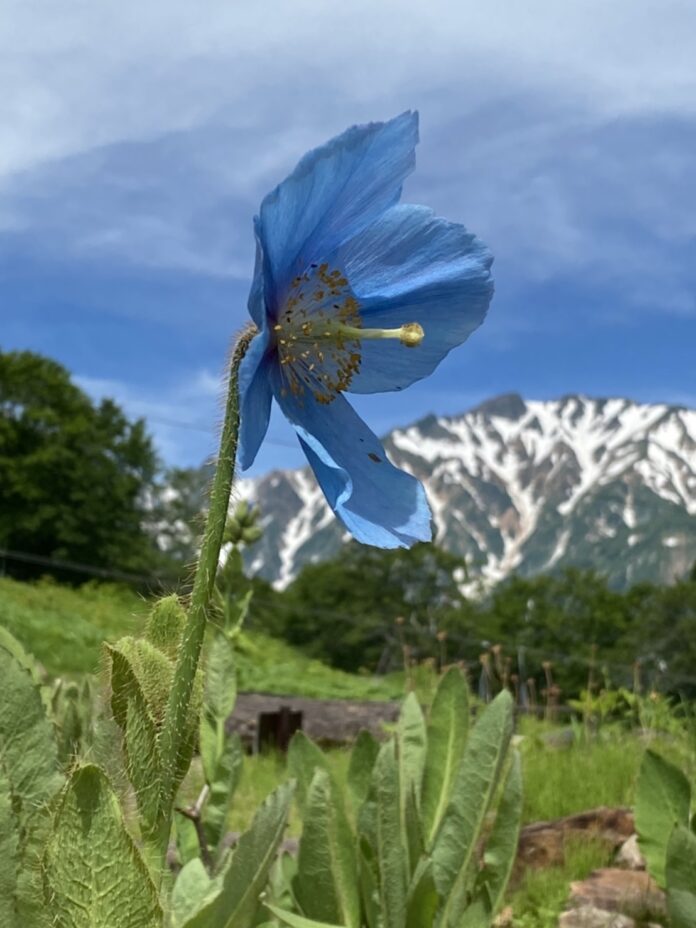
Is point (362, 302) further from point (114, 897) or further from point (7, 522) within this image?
point (7, 522)

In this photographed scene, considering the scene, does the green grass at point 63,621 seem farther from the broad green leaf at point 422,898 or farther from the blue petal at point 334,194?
the blue petal at point 334,194

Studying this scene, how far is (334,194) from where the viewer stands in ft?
4.26

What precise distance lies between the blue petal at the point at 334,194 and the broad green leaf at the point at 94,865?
597 mm

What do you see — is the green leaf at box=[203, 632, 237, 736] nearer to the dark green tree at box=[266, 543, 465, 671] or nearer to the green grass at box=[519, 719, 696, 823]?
the green grass at box=[519, 719, 696, 823]

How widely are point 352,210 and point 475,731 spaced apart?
1021 mm

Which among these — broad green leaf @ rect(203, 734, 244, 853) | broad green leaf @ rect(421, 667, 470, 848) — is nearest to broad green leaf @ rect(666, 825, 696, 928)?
broad green leaf @ rect(421, 667, 470, 848)

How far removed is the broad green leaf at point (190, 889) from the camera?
5.00 feet

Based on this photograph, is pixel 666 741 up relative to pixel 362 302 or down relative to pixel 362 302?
down

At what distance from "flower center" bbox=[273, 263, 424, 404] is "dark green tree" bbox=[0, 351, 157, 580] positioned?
111 feet

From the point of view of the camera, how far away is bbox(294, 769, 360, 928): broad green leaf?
73.4 inches

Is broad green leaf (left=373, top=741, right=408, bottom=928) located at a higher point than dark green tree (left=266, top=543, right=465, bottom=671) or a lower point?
lower

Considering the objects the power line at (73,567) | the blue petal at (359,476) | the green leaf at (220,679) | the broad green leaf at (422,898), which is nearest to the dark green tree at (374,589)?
the power line at (73,567)

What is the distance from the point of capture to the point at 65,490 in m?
36.6

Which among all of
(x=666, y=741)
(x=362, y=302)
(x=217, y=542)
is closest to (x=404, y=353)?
(x=362, y=302)
